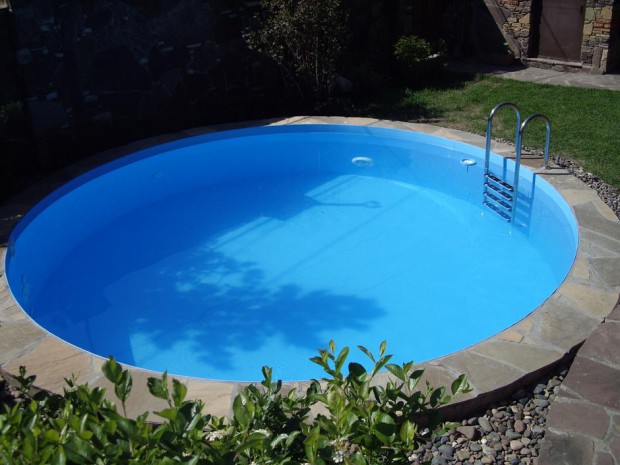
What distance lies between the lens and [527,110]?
1043cm

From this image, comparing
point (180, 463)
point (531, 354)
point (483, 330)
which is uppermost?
point (180, 463)

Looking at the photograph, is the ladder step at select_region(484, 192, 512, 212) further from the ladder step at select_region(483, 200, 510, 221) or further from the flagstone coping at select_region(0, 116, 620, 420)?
the flagstone coping at select_region(0, 116, 620, 420)

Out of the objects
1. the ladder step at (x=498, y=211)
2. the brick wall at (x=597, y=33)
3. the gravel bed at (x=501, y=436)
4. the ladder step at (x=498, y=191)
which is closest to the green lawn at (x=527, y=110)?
the ladder step at (x=498, y=191)

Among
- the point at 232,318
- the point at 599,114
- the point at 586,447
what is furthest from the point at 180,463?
the point at 599,114

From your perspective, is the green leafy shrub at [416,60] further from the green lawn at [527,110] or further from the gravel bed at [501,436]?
the gravel bed at [501,436]

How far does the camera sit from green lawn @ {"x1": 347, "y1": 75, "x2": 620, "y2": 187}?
909 centimetres

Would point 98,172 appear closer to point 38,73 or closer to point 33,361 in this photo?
point 38,73

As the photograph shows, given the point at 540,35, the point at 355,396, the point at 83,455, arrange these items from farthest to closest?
the point at 540,35
the point at 355,396
the point at 83,455

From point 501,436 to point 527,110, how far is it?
6697 mm

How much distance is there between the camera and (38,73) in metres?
8.77

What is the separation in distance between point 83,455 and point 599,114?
938 centimetres

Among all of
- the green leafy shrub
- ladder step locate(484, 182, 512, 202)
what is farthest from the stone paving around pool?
the green leafy shrub

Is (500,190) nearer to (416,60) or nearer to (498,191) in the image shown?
(498,191)

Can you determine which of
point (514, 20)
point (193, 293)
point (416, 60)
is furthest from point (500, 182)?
point (514, 20)
